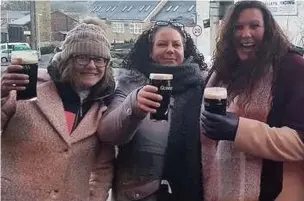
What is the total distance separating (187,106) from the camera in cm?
199

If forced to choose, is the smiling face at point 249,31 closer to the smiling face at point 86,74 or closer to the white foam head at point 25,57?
the smiling face at point 86,74

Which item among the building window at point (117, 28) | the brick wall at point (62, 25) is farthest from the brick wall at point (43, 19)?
the building window at point (117, 28)

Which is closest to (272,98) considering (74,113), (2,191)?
(74,113)

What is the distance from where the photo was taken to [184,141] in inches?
77.0

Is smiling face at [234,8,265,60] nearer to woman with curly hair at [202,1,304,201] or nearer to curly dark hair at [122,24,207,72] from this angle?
woman with curly hair at [202,1,304,201]

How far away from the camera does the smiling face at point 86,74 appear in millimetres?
1819

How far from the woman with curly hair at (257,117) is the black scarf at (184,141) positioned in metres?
0.08

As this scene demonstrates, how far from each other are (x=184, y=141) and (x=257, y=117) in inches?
13.8

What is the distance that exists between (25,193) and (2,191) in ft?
0.31

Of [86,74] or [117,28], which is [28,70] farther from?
[117,28]

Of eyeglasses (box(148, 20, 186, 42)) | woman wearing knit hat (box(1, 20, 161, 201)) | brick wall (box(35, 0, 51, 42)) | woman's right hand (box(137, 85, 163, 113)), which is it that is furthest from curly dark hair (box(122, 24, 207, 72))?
brick wall (box(35, 0, 51, 42))

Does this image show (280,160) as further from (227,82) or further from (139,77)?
Result: (139,77)

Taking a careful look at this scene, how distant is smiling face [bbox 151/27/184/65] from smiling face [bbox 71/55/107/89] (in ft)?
0.94

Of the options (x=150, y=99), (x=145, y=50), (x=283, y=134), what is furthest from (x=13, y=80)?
(x=283, y=134)
